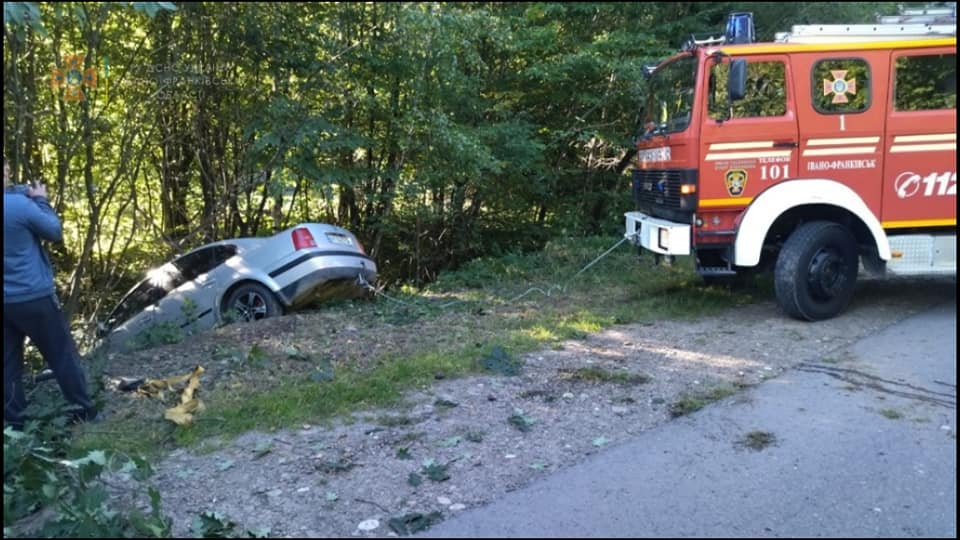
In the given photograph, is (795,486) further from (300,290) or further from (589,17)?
(589,17)

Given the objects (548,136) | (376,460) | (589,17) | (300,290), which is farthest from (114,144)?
(589,17)

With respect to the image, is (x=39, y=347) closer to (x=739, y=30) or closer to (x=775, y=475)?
(x=775, y=475)

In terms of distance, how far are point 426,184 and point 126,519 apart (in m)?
8.10

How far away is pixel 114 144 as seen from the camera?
8.62m

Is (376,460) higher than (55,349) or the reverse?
the reverse

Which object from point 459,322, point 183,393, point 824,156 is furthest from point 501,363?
point 824,156

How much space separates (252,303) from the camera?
855cm

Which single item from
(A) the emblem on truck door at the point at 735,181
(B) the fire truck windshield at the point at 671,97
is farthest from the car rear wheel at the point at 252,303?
(A) the emblem on truck door at the point at 735,181

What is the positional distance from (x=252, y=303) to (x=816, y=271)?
5838mm

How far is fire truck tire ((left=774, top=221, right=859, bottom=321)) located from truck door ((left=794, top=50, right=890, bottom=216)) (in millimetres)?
579

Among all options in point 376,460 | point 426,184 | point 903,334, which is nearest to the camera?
point 376,460

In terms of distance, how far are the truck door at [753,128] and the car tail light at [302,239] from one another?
13.6 feet

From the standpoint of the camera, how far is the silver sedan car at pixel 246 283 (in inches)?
331

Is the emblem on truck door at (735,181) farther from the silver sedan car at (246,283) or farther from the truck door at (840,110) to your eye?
the silver sedan car at (246,283)
